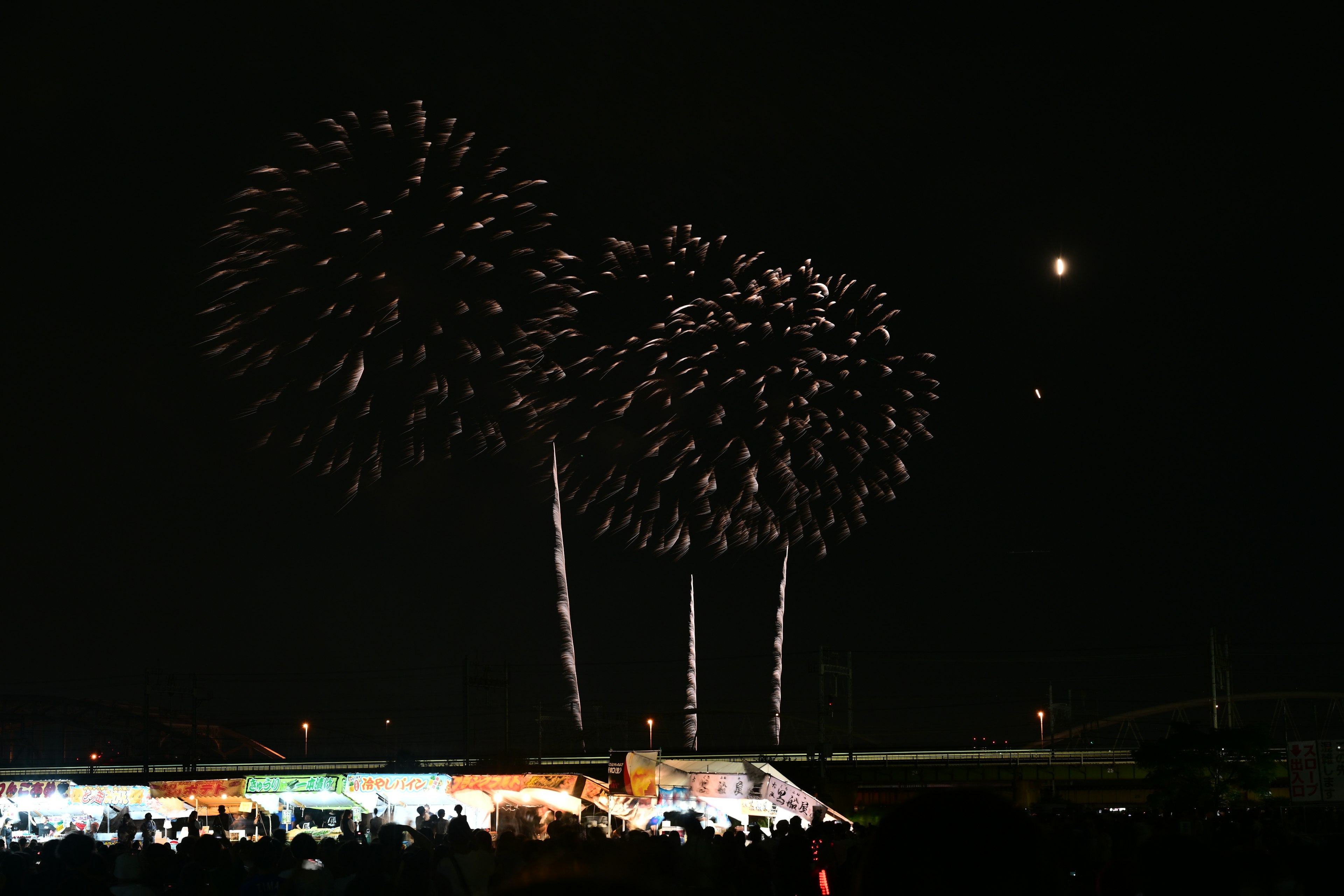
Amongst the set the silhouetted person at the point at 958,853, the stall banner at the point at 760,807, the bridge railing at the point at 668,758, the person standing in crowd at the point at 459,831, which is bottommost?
the bridge railing at the point at 668,758

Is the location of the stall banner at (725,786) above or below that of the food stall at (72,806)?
above

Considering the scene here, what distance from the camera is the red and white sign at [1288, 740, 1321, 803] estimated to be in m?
18.1

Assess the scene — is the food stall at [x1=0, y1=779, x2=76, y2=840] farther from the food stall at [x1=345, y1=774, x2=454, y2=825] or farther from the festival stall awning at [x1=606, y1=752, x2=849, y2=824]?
the festival stall awning at [x1=606, y1=752, x2=849, y2=824]

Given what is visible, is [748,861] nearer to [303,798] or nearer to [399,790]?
[399,790]

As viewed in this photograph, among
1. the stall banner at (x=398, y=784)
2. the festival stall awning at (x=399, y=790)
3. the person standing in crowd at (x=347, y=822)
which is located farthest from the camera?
the festival stall awning at (x=399, y=790)

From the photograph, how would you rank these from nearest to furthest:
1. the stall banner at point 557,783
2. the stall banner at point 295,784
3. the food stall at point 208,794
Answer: the stall banner at point 557,783 < the stall banner at point 295,784 < the food stall at point 208,794

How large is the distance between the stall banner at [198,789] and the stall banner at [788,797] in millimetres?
18645

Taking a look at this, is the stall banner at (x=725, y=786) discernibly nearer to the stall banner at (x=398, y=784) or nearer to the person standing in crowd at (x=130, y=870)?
the stall banner at (x=398, y=784)

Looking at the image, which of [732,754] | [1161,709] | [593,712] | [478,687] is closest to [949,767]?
[732,754]

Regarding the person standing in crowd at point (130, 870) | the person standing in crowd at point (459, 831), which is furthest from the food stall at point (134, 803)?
the person standing in crowd at point (459, 831)

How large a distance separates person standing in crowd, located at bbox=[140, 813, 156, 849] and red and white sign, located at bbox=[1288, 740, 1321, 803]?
70.2 ft

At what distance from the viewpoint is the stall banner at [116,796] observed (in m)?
39.9

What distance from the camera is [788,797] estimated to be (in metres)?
30.8

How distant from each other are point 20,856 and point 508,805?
855 inches
